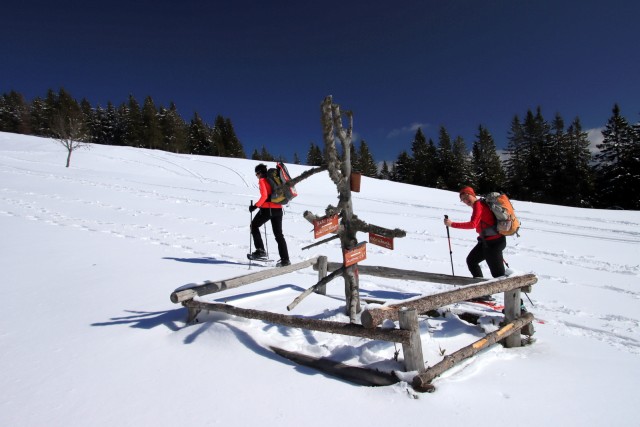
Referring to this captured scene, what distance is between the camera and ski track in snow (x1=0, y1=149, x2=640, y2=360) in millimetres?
4914

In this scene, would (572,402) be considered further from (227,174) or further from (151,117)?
(151,117)

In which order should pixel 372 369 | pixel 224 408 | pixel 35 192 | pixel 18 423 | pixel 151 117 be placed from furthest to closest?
pixel 151 117 → pixel 35 192 → pixel 372 369 → pixel 224 408 → pixel 18 423

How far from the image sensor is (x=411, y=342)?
2.97 meters

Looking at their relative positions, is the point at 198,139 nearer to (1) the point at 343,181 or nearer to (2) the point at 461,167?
(2) the point at 461,167

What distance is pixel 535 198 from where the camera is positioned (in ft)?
140

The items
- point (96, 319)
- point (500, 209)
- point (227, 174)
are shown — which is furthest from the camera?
point (227, 174)

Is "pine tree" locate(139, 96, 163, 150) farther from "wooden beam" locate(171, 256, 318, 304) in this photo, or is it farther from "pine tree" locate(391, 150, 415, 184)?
"wooden beam" locate(171, 256, 318, 304)

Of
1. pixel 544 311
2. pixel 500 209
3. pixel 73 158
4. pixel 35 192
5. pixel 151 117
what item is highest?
pixel 151 117

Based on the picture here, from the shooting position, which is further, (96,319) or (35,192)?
(35,192)

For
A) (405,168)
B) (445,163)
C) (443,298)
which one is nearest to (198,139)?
(405,168)

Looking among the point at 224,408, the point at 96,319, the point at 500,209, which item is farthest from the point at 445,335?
the point at 96,319

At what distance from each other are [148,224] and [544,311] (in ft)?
36.8

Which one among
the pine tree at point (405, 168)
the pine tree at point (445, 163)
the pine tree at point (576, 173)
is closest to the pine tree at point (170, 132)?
the pine tree at point (405, 168)

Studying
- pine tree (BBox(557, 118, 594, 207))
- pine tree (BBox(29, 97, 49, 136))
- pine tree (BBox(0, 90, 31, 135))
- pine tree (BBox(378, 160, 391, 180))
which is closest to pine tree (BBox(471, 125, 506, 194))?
pine tree (BBox(557, 118, 594, 207))
